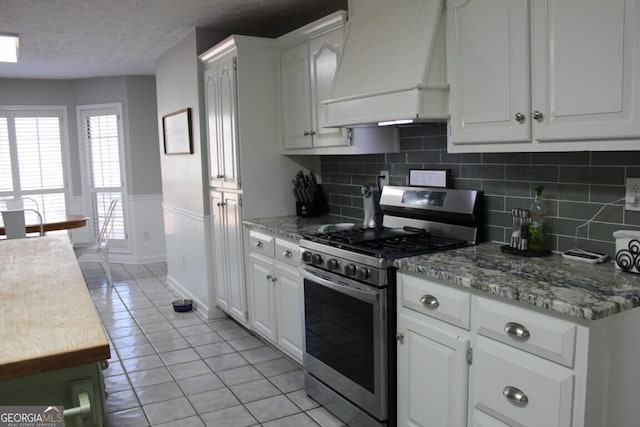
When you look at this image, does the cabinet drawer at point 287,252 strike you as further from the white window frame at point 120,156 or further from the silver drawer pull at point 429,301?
the white window frame at point 120,156

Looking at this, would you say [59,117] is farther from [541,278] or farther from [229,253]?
[541,278]

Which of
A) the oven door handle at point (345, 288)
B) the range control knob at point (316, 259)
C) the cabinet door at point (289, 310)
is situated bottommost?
the cabinet door at point (289, 310)

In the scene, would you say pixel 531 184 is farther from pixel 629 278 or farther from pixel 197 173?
pixel 197 173

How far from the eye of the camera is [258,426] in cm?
274

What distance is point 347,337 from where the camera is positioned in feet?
8.59

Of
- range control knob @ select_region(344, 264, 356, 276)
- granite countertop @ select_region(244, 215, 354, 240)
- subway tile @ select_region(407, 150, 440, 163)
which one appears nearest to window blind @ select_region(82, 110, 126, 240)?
granite countertop @ select_region(244, 215, 354, 240)

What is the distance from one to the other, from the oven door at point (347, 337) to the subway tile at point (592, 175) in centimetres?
91

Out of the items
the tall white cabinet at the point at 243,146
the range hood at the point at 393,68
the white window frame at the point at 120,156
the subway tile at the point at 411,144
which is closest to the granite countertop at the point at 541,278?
the range hood at the point at 393,68

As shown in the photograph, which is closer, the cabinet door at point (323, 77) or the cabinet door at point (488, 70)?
the cabinet door at point (488, 70)

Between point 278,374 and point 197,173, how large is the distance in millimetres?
1960

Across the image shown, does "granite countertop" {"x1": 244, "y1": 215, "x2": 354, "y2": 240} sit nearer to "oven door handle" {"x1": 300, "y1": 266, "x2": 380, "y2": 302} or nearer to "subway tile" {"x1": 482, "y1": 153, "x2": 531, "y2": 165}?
"oven door handle" {"x1": 300, "y1": 266, "x2": 380, "y2": 302}

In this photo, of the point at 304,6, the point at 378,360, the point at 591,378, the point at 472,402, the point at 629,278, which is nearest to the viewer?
the point at 591,378

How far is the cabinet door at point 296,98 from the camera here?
138 inches

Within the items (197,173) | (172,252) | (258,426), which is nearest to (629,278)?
(258,426)
